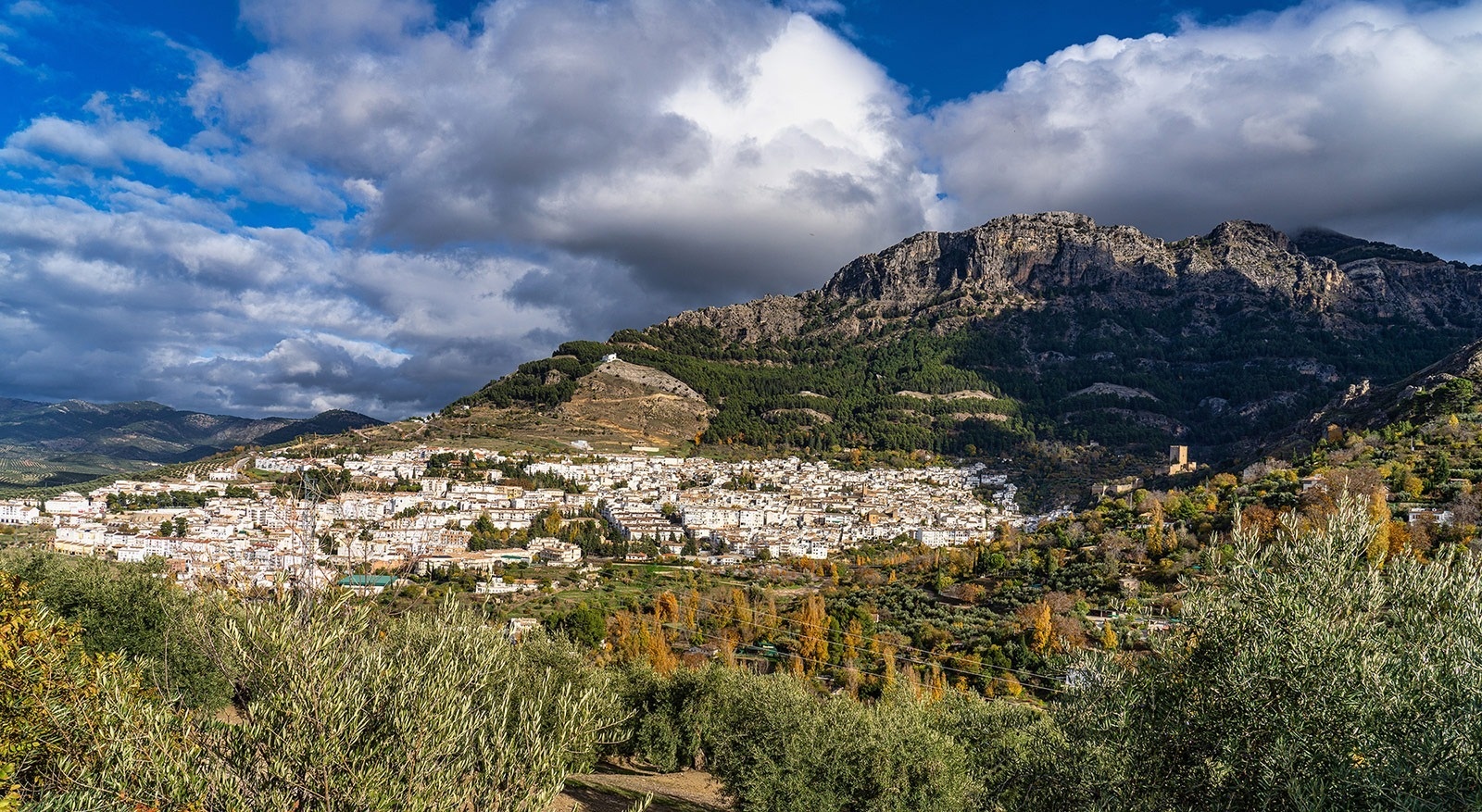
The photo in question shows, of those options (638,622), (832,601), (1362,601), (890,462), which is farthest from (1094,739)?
(890,462)

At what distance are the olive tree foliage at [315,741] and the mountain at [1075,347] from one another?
398ft

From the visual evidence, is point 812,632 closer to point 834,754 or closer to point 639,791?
point 639,791

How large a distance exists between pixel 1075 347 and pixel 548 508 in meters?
130

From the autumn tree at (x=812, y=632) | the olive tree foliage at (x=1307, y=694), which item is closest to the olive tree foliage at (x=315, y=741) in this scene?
the olive tree foliage at (x=1307, y=694)

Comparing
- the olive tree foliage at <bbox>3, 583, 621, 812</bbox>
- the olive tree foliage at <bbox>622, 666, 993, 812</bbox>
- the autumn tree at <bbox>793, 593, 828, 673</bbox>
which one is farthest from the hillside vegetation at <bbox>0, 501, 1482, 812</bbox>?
the autumn tree at <bbox>793, 593, 828, 673</bbox>

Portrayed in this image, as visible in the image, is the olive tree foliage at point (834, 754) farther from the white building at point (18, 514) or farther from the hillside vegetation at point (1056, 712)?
the white building at point (18, 514)

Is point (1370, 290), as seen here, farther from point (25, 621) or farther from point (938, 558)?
point (25, 621)

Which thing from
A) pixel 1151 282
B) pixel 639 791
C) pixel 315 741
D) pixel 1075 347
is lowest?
pixel 639 791

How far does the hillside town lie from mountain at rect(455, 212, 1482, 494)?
1072 inches

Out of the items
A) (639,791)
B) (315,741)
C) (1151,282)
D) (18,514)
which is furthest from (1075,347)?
(315,741)

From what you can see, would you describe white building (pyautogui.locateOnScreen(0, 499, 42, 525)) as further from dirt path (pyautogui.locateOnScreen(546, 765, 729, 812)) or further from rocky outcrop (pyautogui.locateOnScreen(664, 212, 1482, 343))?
rocky outcrop (pyautogui.locateOnScreen(664, 212, 1482, 343))

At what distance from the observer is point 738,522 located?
81.1 meters

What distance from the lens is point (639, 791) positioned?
1902cm

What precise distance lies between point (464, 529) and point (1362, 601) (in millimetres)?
64805
